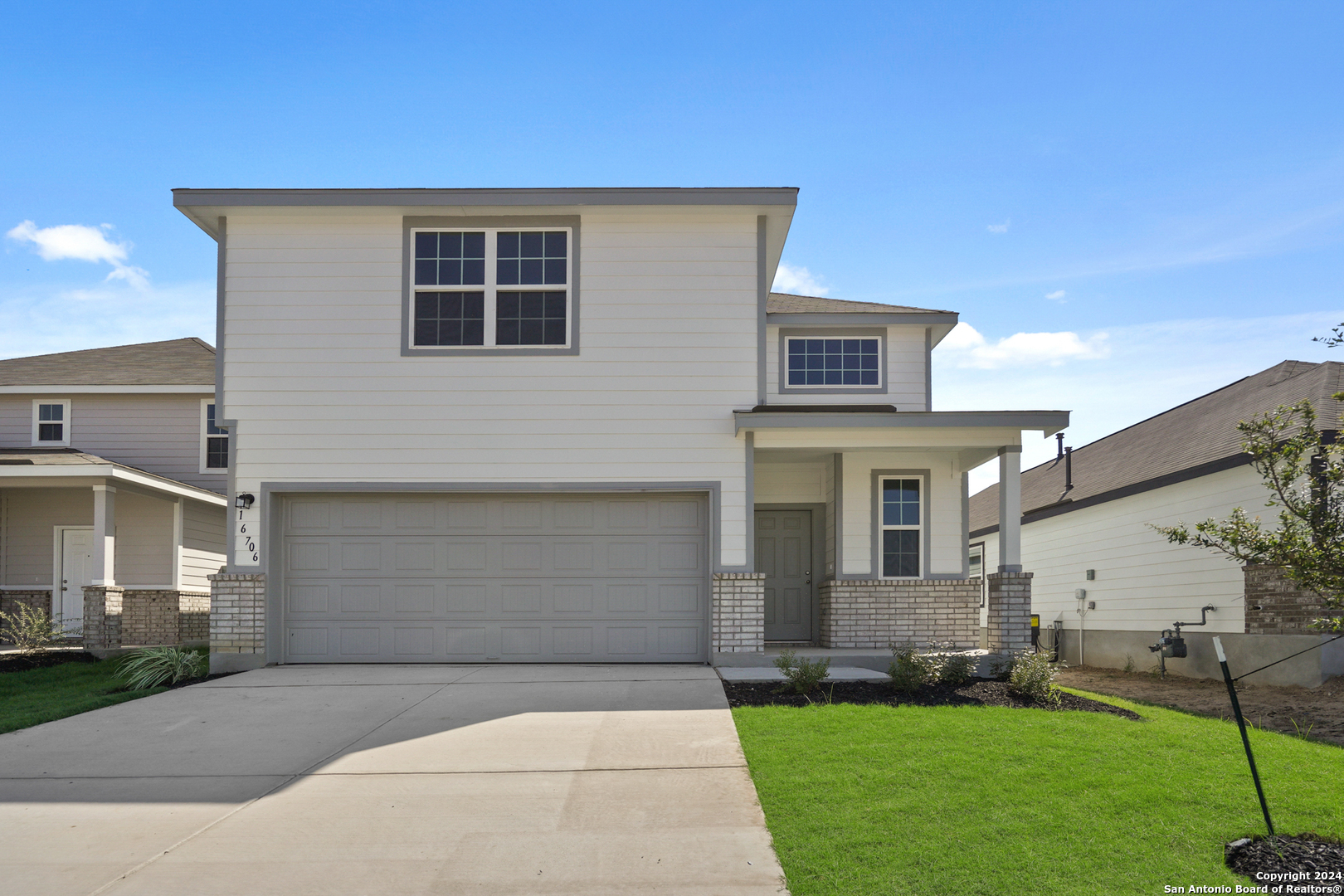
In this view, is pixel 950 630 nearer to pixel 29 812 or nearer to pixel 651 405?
pixel 651 405

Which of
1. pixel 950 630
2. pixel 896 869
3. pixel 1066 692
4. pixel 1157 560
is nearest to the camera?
pixel 896 869

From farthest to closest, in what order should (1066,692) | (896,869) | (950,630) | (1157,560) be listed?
(1157,560) → (950,630) → (1066,692) → (896,869)

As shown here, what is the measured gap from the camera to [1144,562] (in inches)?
646

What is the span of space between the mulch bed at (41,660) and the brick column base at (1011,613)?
13.0 meters

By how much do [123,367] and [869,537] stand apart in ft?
51.3

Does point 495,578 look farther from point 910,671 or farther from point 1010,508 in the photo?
point 1010,508

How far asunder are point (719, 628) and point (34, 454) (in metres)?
12.9

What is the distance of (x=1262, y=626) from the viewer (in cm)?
1316

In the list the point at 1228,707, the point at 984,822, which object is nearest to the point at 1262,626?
the point at 1228,707

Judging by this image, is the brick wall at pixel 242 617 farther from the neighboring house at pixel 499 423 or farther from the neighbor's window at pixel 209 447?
the neighbor's window at pixel 209 447

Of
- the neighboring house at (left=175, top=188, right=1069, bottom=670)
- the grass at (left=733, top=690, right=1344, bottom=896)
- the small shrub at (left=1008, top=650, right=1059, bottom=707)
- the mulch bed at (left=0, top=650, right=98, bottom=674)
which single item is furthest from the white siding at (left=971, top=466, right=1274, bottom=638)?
the mulch bed at (left=0, top=650, right=98, bottom=674)

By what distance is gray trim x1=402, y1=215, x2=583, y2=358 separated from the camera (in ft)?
41.6

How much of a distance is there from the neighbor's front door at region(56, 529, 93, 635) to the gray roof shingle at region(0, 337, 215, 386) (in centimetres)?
295

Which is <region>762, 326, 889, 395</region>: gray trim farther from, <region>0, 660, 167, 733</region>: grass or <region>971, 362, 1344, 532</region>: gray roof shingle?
<region>0, 660, 167, 733</region>: grass
